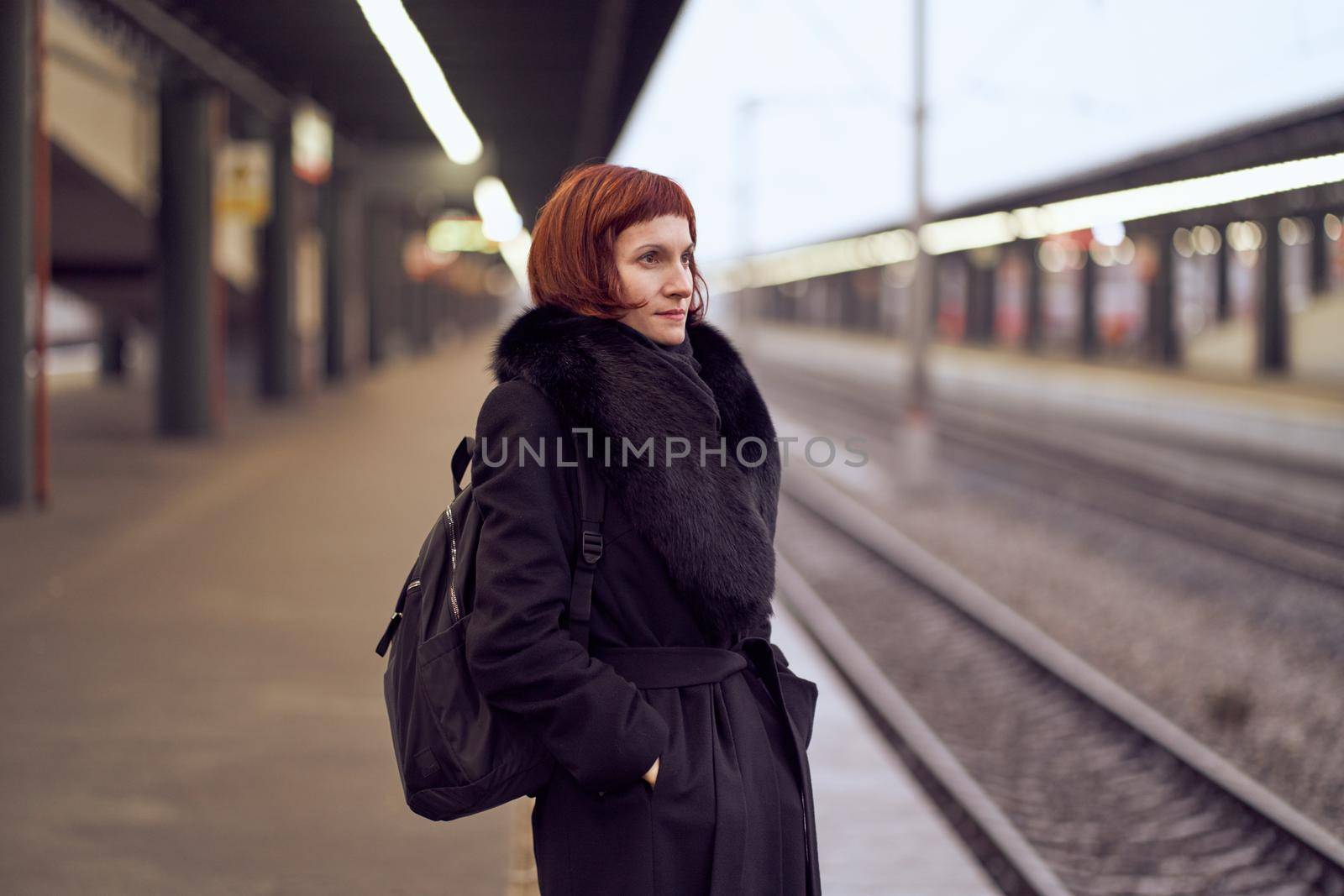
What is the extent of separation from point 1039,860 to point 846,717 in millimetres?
1400

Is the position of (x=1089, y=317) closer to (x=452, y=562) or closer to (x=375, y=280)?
(x=375, y=280)

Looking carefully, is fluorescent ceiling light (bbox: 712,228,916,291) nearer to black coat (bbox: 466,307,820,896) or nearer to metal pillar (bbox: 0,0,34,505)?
metal pillar (bbox: 0,0,34,505)

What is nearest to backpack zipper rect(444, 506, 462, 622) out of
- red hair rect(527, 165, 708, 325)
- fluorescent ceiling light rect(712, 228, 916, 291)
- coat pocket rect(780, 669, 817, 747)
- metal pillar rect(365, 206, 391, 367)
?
red hair rect(527, 165, 708, 325)

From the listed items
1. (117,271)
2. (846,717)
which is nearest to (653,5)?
(846,717)

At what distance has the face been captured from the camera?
2258 millimetres

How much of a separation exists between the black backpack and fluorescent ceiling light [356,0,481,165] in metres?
11.5

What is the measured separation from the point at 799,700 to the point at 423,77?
16.6m

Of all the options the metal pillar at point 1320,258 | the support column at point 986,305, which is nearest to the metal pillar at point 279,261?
the metal pillar at point 1320,258

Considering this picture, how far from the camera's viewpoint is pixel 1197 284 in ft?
236

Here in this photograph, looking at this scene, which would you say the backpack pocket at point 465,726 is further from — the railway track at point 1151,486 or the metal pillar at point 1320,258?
the metal pillar at point 1320,258

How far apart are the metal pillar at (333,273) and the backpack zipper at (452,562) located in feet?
80.1

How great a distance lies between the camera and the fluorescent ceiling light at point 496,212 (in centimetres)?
3075

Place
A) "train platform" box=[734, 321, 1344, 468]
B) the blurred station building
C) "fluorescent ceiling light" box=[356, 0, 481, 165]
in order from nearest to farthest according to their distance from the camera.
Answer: the blurred station building < "fluorescent ceiling light" box=[356, 0, 481, 165] < "train platform" box=[734, 321, 1344, 468]

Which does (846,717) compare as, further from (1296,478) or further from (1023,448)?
(1023,448)
